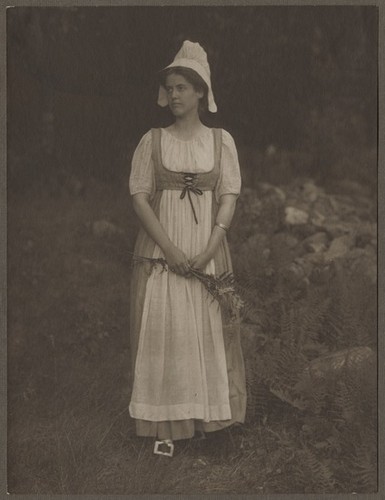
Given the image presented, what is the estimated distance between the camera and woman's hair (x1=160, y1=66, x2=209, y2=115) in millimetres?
5148

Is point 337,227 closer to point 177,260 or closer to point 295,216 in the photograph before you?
point 295,216

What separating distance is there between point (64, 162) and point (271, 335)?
5.82 ft

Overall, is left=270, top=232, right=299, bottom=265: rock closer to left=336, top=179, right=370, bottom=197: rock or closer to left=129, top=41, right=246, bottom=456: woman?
left=336, top=179, right=370, bottom=197: rock

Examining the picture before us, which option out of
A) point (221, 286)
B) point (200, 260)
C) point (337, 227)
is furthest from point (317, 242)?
point (200, 260)

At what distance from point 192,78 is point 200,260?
1.07 metres

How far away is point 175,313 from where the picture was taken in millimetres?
5191

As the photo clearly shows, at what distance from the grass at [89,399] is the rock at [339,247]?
102cm

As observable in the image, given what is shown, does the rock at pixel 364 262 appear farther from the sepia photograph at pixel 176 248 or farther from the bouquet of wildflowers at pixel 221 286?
the bouquet of wildflowers at pixel 221 286

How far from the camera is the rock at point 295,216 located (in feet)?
20.2

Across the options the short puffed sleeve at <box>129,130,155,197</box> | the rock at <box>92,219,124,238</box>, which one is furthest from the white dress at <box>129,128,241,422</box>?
the rock at <box>92,219,124,238</box>

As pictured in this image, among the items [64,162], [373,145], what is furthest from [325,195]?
[64,162]

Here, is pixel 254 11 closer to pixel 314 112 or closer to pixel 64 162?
pixel 314 112

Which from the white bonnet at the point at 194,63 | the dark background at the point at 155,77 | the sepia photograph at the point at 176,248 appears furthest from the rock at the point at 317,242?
the white bonnet at the point at 194,63

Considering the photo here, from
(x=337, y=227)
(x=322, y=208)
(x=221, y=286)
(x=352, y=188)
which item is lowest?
(x=221, y=286)
